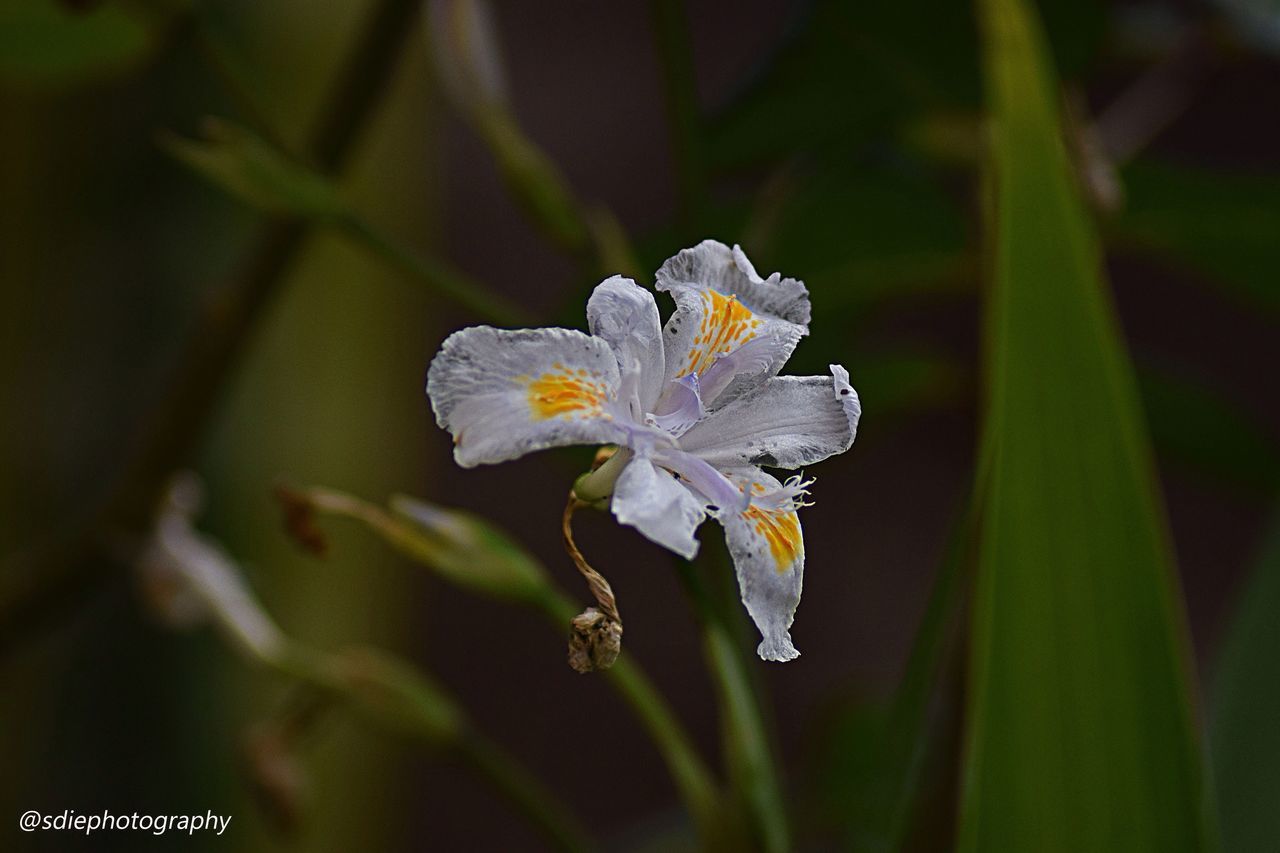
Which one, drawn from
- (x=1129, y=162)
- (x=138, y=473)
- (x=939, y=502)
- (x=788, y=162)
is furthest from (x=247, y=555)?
(x=939, y=502)

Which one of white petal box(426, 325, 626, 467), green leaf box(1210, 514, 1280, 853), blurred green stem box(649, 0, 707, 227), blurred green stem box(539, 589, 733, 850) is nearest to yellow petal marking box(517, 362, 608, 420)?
white petal box(426, 325, 626, 467)

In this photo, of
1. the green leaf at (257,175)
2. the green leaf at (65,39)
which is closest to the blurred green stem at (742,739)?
the green leaf at (257,175)

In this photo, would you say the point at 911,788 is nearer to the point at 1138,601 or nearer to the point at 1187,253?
the point at 1138,601

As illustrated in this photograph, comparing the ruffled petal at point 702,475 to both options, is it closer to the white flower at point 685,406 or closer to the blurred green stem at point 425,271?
the white flower at point 685,406

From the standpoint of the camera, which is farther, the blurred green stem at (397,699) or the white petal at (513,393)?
the blurred green stem at (397,699)

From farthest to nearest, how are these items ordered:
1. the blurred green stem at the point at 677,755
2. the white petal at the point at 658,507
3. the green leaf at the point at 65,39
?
the green leaf at the point at 65,39, the blurred green stem at the point at 677,755, the white petal at the point at 658,507

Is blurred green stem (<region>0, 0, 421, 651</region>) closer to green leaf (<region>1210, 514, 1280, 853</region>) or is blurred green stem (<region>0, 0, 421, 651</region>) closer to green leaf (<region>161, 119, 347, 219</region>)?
green leaf (<region>161, 119, 347, 219</region>)

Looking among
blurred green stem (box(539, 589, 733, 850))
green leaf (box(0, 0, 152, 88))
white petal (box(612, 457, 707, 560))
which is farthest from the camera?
green leaf (box(0, 0, 152, 88))

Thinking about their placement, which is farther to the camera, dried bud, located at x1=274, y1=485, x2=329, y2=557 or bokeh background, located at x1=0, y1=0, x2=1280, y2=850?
bokeh background, located at x1=0, y1=0, x2=1280, y2=850

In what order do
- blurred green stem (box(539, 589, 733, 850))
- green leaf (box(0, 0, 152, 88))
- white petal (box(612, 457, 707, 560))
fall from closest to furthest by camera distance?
white petal (box(612, 457, 707, 560)) → blurred green stem (box(539, 589, 733, 850)) → green leaf (box(0, 0, 152, 88))
